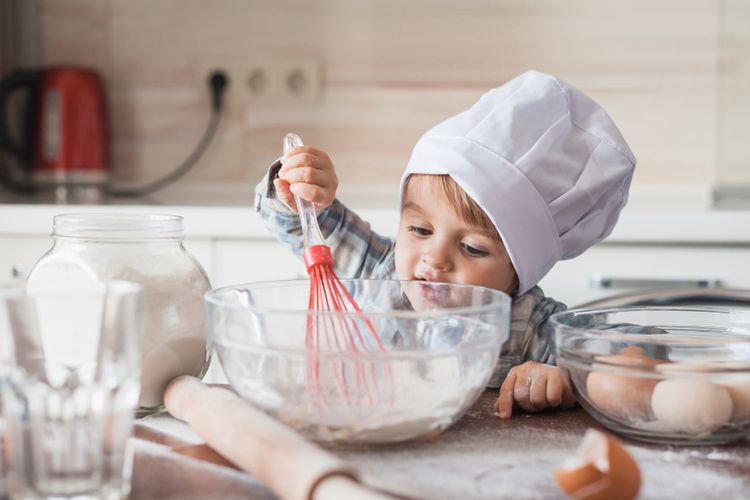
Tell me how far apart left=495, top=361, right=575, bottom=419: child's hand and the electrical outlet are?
1.58 meters

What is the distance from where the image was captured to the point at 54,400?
0.51 meters

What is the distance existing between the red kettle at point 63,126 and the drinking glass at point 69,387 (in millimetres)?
1676

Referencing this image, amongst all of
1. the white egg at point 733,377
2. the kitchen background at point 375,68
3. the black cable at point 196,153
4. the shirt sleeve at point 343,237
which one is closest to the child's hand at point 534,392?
the white egg at point 733,377

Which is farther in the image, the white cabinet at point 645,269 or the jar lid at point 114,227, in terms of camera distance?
the white cabinet at point 645,269

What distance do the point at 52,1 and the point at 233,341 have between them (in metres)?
→ 1.90

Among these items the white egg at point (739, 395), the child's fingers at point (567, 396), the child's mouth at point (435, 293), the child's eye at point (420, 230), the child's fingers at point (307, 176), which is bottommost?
the child's fingers at point (567, 396)

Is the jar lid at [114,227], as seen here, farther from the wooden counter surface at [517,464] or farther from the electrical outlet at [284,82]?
the electrical outlet at [284,82]

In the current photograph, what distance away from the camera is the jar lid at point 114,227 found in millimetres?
697

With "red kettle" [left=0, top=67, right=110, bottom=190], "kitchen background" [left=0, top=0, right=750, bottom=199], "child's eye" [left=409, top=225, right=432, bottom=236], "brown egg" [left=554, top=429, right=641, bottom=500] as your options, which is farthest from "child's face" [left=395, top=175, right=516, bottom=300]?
"red kettle" [left=0, top=67, right=110, bottom=190]

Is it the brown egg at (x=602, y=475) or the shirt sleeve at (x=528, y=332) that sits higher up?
the brown egg at (x=602, y=475)

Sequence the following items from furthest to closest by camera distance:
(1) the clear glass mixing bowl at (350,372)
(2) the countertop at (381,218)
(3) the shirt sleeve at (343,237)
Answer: (2) the countertop at (381,218) < (3) the shirt sleeve at (343,237) < (1) the clear glass mixing bowl at (350,372)

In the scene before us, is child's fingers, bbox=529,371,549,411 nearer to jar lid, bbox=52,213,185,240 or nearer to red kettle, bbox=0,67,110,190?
jar lid, bbox=52,213,185,240

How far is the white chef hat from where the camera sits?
0.99 m

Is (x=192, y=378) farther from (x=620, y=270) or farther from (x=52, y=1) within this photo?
(x=52, y=1)
